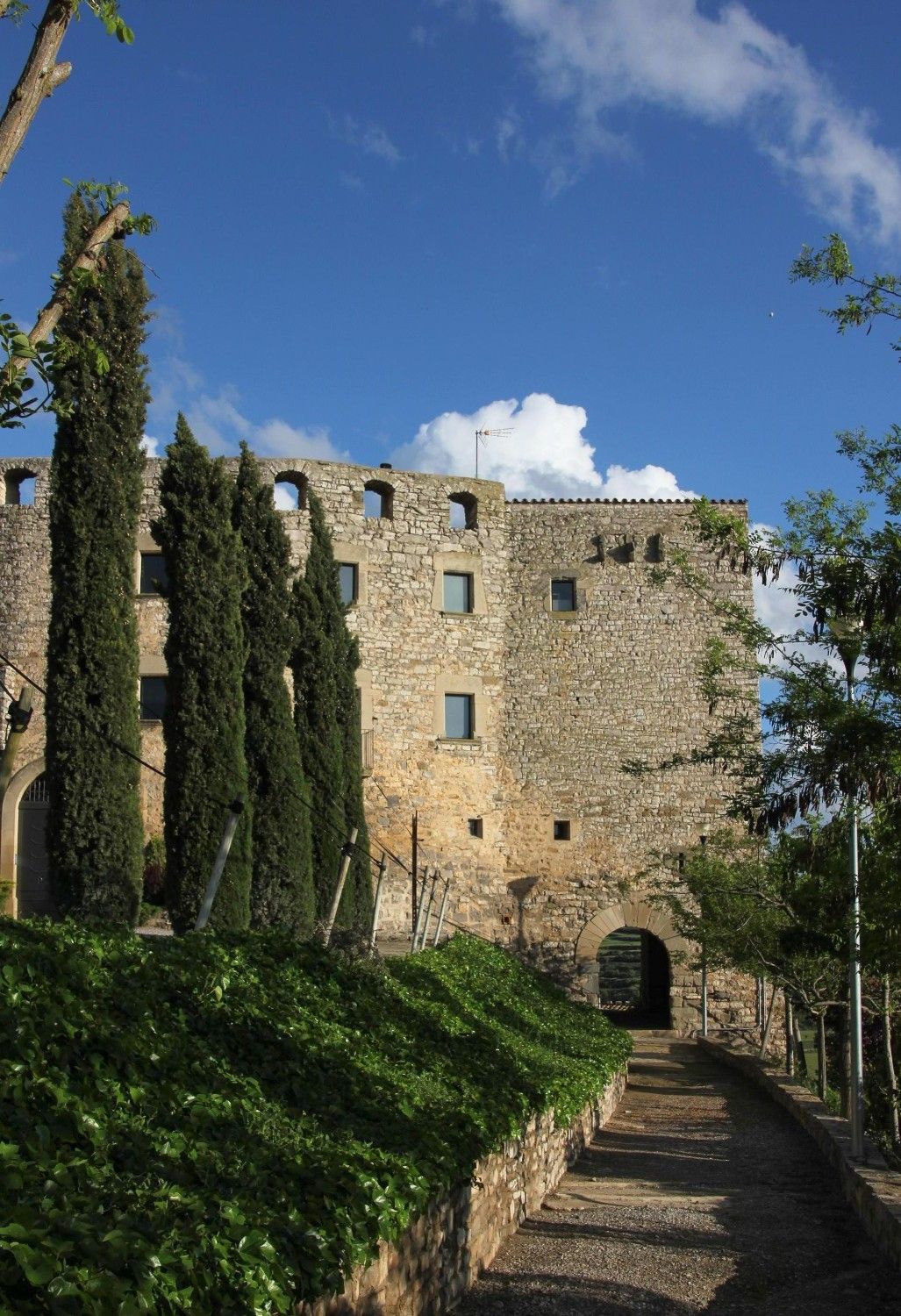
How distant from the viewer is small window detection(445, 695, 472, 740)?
24859 millimetres

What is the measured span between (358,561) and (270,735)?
1022 cm

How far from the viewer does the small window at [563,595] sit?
25.6 metres

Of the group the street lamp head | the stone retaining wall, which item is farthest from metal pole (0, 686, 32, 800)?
the street lamp head

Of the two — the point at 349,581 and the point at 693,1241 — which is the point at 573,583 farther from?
the point at 693,1241

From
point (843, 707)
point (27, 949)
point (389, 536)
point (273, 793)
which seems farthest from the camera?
point (389, 536)

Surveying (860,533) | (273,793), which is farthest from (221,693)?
(860,533)

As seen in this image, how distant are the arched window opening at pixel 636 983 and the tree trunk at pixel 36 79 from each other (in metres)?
22.8

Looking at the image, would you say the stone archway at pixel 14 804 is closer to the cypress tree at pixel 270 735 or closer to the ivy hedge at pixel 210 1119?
the cypress tree at pixel 270 735

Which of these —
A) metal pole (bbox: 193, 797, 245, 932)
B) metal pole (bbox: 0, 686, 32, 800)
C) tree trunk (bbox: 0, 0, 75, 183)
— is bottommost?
metal pole (bbox: 193, 797, 245, 932)

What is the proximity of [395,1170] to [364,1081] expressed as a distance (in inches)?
53.7

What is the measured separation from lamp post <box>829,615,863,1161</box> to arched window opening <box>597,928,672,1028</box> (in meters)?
14.6

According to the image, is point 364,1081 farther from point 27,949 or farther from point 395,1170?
point 27,949

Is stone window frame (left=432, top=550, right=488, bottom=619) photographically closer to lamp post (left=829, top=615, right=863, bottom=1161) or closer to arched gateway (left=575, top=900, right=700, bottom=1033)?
arched gateway (left=575, top=900, right=700, bottom=1033)

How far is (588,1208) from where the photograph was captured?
9.01m
